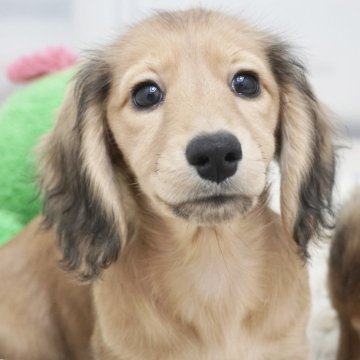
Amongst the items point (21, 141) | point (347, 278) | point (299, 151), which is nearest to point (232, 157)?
point (299, 151)

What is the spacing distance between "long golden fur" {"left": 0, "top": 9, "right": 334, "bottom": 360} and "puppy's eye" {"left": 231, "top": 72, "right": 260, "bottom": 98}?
13mm

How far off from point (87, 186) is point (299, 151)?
0.43m

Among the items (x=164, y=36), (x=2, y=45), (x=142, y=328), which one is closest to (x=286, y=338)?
(x=142, y=328)

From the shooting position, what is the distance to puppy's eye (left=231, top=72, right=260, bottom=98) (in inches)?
53.6

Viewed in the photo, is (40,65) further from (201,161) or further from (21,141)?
(201,161)

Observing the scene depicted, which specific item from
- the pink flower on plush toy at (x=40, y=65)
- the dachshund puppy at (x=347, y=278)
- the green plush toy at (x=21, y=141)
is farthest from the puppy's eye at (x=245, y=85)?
the pink flower on plush toy at (x=40, y=65)

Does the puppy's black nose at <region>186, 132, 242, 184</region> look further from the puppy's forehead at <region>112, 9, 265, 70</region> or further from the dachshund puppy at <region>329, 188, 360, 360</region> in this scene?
the dachshund puppy at <region>329, 188, 360, 360</region>

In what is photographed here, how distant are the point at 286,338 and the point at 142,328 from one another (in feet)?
1.01

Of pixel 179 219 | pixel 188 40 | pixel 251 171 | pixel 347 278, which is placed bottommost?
pixel 347 278

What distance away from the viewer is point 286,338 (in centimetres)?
155

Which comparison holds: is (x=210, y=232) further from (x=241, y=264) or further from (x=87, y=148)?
(x=87, y=148)

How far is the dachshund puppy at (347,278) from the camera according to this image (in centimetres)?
163

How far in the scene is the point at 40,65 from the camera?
8.00ft

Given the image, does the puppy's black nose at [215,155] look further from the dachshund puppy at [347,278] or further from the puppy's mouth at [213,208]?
the dachshund puppy at [347,278]
